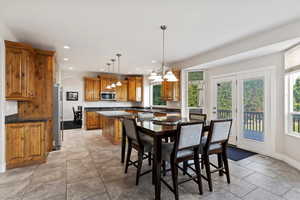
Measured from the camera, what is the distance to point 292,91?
3.14m

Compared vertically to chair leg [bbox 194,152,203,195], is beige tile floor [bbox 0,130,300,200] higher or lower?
lower

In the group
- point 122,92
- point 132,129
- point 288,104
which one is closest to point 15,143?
point 132,129

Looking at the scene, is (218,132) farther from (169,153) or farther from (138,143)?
(138,143)

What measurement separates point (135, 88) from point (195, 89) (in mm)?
3352

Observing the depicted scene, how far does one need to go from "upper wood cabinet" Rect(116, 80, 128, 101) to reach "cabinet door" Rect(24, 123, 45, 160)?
4.74m

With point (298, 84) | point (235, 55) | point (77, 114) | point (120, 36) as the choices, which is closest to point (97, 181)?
point (120, 36)

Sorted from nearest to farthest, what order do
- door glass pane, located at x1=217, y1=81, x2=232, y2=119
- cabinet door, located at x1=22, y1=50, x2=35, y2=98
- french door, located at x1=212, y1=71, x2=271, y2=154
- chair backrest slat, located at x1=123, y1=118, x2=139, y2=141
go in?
chair backrest slat, located at x1=123, y1=118, x2=139, y2=141 < cabinet door, located at x1=22, y1=50, x2=35, y2=98 < french door, located at x1=212, y1=71, x2=271, y2=154 < door glass pane, located at x1=217, y1=81, x2=232, y2=119

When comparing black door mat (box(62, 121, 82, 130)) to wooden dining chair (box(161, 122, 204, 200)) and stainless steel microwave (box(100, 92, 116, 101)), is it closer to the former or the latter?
stainless steel microwave (box(100, 92, 116, 101))

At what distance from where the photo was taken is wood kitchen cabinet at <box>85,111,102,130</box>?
21.0 feet

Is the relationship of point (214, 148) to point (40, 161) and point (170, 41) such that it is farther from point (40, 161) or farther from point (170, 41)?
point (40, 161)

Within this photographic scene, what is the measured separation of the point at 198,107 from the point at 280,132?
2216 millimetres

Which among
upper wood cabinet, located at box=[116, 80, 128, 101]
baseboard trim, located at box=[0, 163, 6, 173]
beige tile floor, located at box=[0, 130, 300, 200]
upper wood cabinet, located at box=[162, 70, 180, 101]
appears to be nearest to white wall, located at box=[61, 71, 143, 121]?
upper wood cabinet, located at box=[116, 80, 128, 101]

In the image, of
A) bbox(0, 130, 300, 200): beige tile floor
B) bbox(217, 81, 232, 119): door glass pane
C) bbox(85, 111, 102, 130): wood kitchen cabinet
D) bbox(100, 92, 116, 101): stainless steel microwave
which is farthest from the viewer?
bbox(100, 92, 116, 101): stainless steel microwave

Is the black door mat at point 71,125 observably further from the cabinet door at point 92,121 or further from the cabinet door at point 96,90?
the cabinet door at point 96,90
